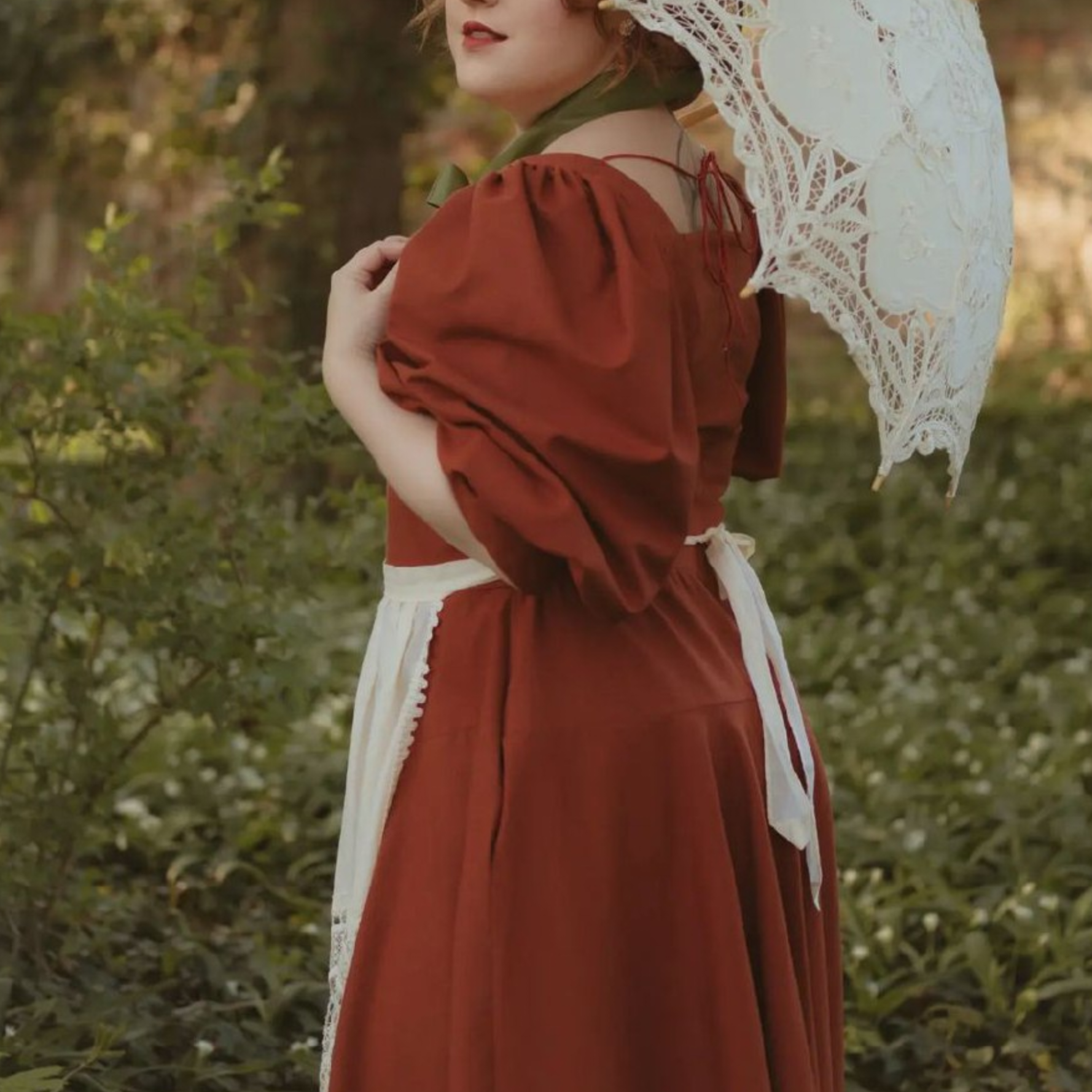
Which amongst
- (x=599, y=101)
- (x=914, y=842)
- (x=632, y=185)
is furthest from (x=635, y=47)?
(x=914, y=842)

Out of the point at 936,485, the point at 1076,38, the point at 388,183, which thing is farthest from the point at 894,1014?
the point at 1076,38

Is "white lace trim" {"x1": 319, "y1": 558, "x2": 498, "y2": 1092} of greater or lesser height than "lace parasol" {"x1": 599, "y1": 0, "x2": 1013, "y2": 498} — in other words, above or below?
below

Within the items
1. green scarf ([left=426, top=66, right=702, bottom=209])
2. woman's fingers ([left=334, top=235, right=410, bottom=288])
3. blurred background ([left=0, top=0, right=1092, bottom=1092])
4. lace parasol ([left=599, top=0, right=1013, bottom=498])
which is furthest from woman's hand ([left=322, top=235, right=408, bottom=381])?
blurred background ([left=0, top=0, right=1092, bottom=1092])

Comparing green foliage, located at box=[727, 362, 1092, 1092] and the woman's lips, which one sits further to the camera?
green foliage, located at box=[727, 362, 1092, 1092]

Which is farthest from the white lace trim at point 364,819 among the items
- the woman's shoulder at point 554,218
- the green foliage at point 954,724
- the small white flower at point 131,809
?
the small white flower at point 131,809

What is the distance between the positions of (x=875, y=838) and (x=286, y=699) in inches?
73.3

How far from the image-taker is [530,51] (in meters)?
2.12

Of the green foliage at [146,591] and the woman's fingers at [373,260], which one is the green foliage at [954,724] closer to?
the green foliage at [146,591]

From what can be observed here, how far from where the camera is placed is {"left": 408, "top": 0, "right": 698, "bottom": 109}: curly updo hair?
6.96ft

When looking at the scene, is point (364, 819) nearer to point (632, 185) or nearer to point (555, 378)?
point (555, 378)

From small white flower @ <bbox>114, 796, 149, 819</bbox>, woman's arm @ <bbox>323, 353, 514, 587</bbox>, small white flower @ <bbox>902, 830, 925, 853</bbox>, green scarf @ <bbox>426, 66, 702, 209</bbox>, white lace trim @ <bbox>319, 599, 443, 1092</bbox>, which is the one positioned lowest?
small white flower @ <bbox>902, 830, 925, 853</bbox>

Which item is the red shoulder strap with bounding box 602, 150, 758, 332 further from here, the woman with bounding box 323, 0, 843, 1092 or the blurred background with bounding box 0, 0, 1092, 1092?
the blurred background with bounding box 0, 0, 1092, 1092

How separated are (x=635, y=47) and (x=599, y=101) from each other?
0.07 meters

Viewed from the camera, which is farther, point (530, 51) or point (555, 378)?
point (530, 51)
